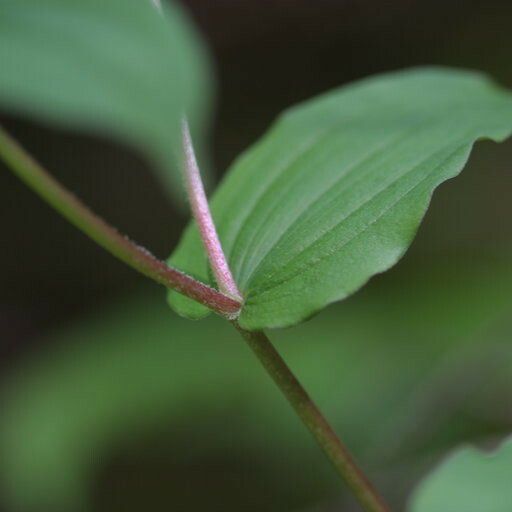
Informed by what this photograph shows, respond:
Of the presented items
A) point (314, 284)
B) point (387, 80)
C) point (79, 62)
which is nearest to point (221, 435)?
point (387, 80)

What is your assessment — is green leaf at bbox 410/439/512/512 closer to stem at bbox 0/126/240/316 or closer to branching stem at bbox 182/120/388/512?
branching stem at bbox 182/120/388/512

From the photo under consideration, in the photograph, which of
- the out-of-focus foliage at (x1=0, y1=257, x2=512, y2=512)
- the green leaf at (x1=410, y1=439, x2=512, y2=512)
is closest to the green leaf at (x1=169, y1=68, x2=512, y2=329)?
the green leaf at (x1=410, y1=439, x2=512, y2=512)

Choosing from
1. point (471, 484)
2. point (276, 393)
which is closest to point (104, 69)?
point (471, 484)

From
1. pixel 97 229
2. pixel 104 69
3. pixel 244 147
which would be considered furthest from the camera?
pixel 244 147

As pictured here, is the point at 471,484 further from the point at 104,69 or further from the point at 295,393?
the point at 104,69

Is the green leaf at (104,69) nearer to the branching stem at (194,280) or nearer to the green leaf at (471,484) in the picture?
the branching stem at (194,280)

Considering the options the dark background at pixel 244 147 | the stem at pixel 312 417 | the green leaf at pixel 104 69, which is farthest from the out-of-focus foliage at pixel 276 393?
the green leaf at pixel 104 69
